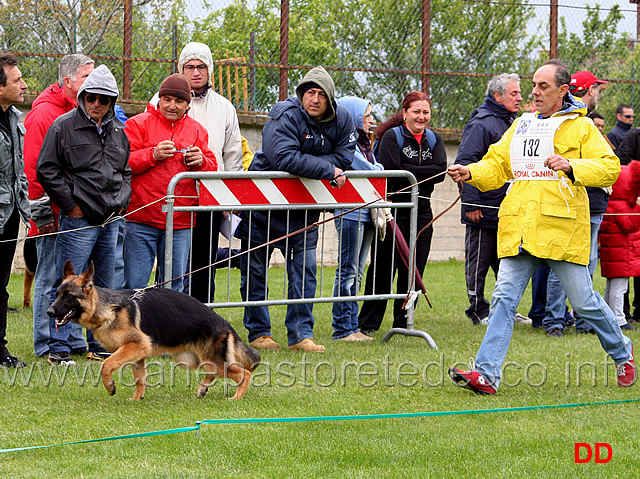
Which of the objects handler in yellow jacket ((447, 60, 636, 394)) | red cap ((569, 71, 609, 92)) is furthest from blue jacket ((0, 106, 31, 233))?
red cap ((569, 71, 609, 92))

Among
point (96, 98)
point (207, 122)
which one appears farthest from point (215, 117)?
point (96, 98)

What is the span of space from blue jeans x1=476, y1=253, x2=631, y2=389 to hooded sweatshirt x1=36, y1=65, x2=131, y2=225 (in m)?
2.76

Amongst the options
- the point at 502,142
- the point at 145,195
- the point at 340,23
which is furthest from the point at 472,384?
the point at 340,23

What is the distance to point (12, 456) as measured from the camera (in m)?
4.12

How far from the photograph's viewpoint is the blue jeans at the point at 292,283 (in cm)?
725

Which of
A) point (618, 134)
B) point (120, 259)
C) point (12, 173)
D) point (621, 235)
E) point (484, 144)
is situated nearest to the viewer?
point (12, 173)

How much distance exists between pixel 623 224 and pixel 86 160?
5274 mm

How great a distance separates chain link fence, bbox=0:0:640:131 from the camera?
460 inches

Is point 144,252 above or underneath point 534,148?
underneath

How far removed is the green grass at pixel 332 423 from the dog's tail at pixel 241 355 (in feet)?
0.65

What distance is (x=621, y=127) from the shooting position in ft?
34.2

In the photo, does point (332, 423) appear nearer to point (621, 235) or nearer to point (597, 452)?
point (597, 452)

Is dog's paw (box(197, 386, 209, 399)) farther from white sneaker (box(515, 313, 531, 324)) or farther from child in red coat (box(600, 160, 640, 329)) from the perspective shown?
child in red coat (box(600, 160, 640, 329))

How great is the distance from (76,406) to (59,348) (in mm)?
1340
